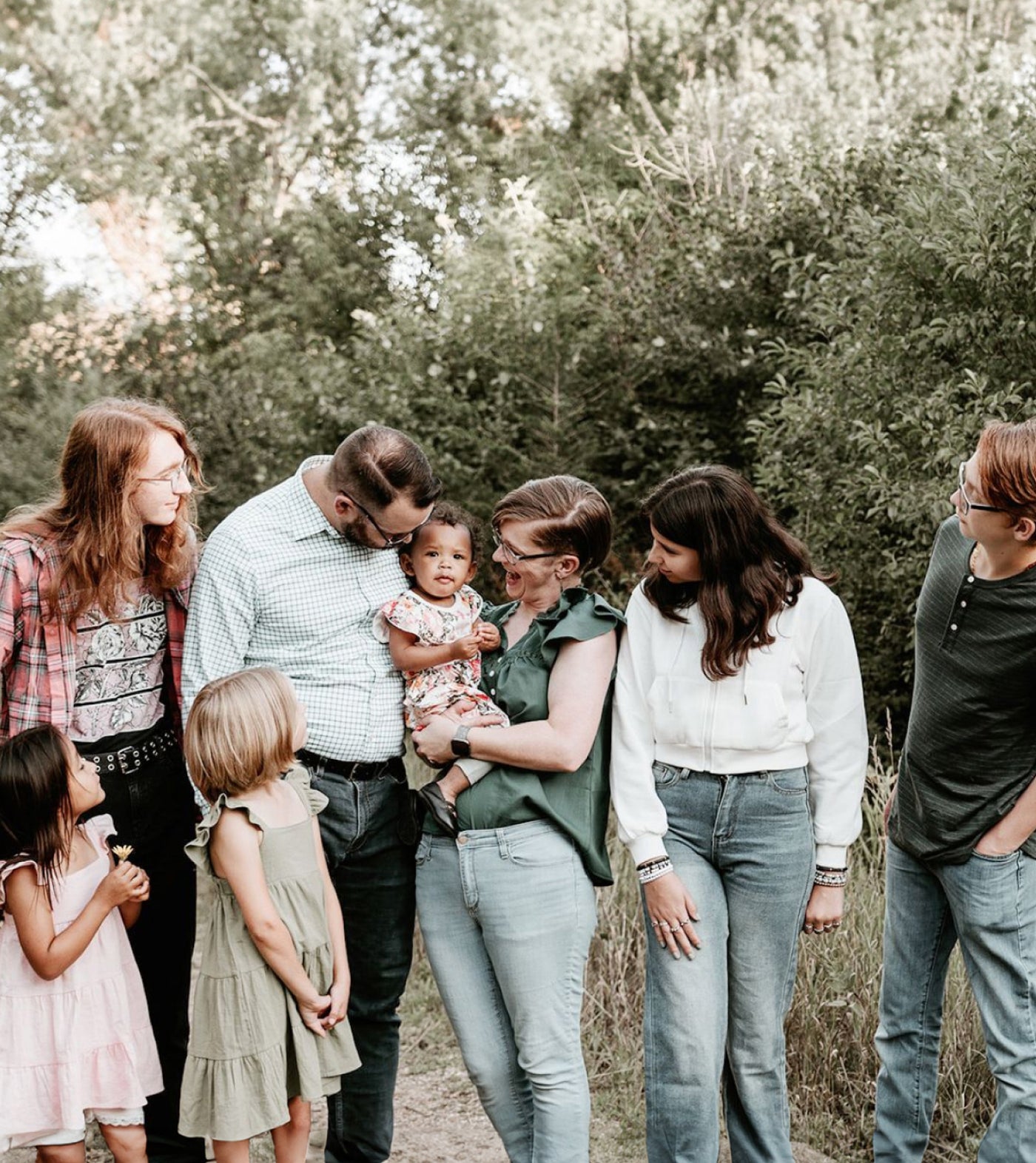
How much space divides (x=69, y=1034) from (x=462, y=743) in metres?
1.18

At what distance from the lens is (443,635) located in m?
2.90

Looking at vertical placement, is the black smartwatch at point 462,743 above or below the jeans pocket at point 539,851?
above

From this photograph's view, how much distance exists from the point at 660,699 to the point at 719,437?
6509mm

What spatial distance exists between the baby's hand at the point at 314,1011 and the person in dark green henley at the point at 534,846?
0.27 m

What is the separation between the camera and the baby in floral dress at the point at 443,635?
280cm

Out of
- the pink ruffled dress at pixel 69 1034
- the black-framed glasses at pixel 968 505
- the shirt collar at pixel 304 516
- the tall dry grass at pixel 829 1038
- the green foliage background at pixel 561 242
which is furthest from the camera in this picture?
the green foliage background at pixel 561 242

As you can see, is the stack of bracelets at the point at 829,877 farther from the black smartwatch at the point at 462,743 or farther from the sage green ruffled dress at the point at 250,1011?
the sage green ruffled dress at the point at 250,1011

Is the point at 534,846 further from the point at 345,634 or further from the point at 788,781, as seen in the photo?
the point at 345,634

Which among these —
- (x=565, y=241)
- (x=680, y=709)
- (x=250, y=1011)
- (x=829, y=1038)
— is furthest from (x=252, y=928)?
(x=565, y=241)

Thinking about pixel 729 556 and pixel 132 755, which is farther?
pixel 132 755

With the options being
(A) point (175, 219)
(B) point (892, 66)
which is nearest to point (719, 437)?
(B) point (892, 66)

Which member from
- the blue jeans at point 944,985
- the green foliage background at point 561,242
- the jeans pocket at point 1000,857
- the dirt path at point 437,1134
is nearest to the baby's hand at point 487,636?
the blue jeans at point 944,985

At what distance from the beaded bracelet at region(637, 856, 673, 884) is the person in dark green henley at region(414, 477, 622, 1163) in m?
0.13

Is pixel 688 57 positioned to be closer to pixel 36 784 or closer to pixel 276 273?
pixel 276 273
